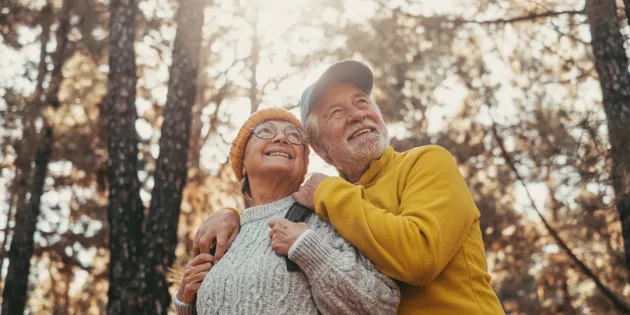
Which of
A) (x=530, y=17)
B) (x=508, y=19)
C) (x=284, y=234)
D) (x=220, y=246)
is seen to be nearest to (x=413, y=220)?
(x=284, y=234)

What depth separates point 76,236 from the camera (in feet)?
41.2

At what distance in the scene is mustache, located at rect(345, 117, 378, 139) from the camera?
2.71 m

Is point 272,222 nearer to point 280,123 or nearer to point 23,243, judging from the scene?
point 280,123

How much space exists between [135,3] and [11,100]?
6.72 m

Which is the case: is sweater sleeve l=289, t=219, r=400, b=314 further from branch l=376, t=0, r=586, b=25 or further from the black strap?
branch l=376, t=0, r=586, b=25

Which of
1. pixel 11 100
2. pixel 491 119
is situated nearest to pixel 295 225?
pixel 491 119

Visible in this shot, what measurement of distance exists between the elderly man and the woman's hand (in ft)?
0.17

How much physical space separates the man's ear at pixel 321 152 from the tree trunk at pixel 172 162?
9.69 ft

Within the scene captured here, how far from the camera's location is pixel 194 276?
258cm

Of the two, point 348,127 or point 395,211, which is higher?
point 348,127

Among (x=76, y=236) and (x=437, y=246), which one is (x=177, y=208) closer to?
(x=437, y=246)

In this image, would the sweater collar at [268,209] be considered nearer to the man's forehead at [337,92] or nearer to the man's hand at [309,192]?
the man's hand at [309,192]

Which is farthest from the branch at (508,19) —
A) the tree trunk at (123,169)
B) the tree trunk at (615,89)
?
the tree trunk at (123,169)

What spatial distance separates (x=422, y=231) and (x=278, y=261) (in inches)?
22.4
